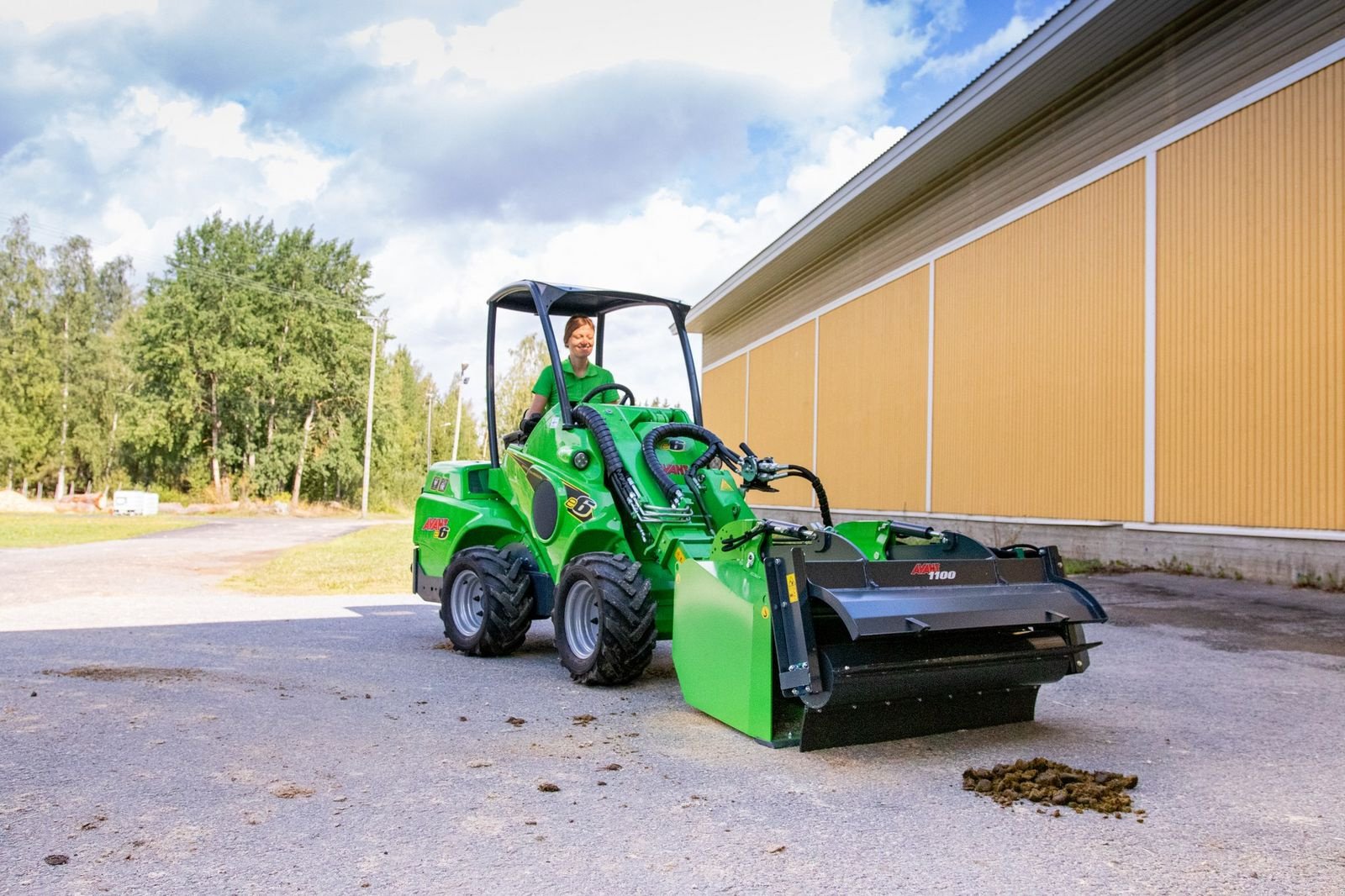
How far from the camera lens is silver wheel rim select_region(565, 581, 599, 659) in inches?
233

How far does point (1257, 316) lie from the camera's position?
1062cm

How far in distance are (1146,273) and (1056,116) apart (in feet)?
10.3

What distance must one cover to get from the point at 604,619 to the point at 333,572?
10.4m

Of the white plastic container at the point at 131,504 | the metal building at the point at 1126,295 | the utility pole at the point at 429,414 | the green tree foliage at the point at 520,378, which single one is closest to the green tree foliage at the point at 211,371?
the white plastic container at the point at 131,504

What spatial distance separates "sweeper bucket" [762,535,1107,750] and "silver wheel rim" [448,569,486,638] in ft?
11.2

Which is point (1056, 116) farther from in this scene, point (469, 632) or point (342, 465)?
point (342, 465)

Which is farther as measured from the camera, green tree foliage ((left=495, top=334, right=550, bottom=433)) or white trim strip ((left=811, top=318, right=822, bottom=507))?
green tree foliage ((left=495, top=334, right=550, bottom=433))

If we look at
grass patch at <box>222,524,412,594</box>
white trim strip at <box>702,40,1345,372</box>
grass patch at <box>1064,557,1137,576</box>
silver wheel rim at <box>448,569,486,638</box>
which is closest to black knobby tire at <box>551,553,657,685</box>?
silver wheel rim at <box>448,569,486,638</box>

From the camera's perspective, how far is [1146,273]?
12070 mm

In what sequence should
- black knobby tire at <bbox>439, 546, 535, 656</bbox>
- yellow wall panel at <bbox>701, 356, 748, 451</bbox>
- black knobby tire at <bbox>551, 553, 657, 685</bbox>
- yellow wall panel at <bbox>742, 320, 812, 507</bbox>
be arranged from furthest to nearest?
1. yellow wall panel at <bbox>701, 356, 748, 451</bbox>
2. yellow wall panel at <bbox>742, 320, 812, 507</bbox>
3. black knobby tire at <bbox>439, 546, 535, 656</bbox>
4. black knobby tire at <bbox>551, 553, 657, 685</bbox>

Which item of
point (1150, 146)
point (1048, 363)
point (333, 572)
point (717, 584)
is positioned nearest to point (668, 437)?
point (717, 584)

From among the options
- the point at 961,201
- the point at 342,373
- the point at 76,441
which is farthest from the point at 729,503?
the point at 76,441

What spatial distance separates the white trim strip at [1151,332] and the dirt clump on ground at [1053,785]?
8.77m

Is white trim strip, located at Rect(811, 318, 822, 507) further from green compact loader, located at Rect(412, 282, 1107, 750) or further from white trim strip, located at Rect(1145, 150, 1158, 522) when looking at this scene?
green compact loader, located at Rect(412, 282, 1107, 750)
